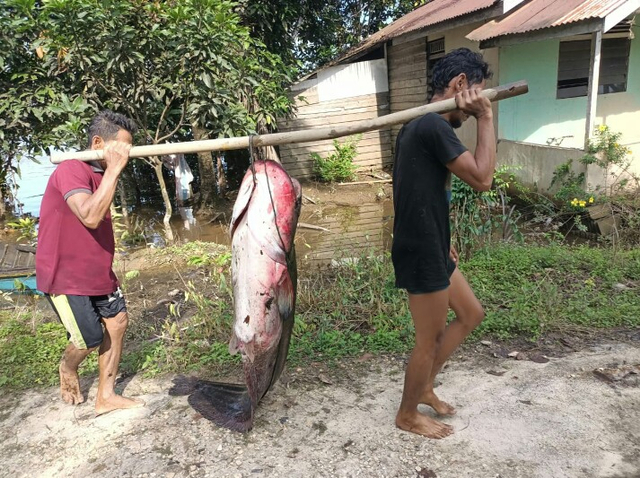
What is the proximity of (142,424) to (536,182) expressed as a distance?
7582 millimetres

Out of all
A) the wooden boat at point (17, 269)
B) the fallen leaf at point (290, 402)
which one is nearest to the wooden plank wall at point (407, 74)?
the wooden boat at point (17, 269)

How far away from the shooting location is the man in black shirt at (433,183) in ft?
6.82

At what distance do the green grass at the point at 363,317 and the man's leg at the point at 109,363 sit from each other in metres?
0.53

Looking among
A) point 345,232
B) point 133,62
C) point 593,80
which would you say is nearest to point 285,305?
point 133,62

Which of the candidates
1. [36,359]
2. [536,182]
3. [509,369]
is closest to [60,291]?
[36,359]

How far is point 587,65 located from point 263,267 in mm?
8836

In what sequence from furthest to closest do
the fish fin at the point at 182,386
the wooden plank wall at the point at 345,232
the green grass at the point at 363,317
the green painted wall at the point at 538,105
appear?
1. the green painted wall at the point at 538,105
2. the wooden plank wall at the point at 345,232
3. the green grass at the point at 363,317
4. the fish fin at the point at 182,386

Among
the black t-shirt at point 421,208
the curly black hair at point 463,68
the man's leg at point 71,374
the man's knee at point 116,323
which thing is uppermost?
the curly black hair at point 463,68

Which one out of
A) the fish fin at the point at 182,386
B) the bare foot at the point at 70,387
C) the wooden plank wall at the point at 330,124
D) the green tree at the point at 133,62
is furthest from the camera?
the wooden plank wall at the point at 330,124

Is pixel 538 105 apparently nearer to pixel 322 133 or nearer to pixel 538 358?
pixel 538 358

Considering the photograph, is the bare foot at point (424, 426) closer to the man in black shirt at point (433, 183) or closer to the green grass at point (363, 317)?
the man in black shirt at point (433, 183)

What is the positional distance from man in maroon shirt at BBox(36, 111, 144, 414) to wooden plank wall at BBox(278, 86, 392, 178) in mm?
9606

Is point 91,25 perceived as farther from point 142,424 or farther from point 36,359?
point 142,424

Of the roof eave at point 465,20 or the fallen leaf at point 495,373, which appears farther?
the roof eave at point 465,20
